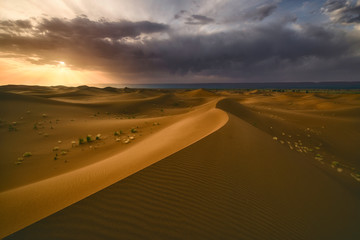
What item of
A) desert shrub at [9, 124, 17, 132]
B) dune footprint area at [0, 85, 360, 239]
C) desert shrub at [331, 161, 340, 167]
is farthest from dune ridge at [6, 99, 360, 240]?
desert shrub at [9, 124, 17, 132]

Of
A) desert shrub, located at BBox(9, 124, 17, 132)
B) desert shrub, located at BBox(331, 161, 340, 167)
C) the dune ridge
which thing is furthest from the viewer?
desert shrub, located at BBox(9, 124, 17, 132)

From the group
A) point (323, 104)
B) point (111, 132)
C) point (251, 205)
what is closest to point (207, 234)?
point (251, 205)

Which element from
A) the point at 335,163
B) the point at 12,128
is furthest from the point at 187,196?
the point at 12,128

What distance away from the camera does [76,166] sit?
19.8ft

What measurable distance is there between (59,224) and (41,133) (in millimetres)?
10506

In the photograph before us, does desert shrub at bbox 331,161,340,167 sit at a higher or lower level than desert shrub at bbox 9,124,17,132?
lower

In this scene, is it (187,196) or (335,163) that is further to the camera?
(335,163)

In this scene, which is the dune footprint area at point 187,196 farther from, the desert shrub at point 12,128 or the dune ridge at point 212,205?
the desert shrub at point 12,128

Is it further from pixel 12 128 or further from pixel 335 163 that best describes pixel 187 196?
pixel 12 128

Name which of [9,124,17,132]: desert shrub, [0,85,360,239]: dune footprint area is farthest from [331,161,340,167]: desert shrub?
[9,124,17,132]: desert shrub

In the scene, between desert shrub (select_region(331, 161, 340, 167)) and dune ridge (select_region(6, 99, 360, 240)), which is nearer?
dune ridge (select_region(6, 99, 360, 240))

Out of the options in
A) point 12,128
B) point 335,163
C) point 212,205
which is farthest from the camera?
point 12,128

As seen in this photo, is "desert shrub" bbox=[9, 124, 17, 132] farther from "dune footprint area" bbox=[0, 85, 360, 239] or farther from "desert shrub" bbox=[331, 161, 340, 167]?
"desert shrub" bbox=[331, 161, 340, 167]

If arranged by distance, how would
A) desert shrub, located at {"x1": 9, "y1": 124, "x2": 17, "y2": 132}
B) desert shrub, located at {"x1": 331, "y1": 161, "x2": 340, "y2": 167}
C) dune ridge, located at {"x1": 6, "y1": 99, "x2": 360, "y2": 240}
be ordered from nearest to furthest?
1. dune ridge, located at {"x1": 6, "y1": 99, "x2": 360, "y2": 240}
2. desert shrub, located at {"x1": 331, "y1": 161, "x2": 340, "y2": 167}
3. desert shrub, located at {"x1": 9, "y1": 124, "x2": 17, "y2": 132}
